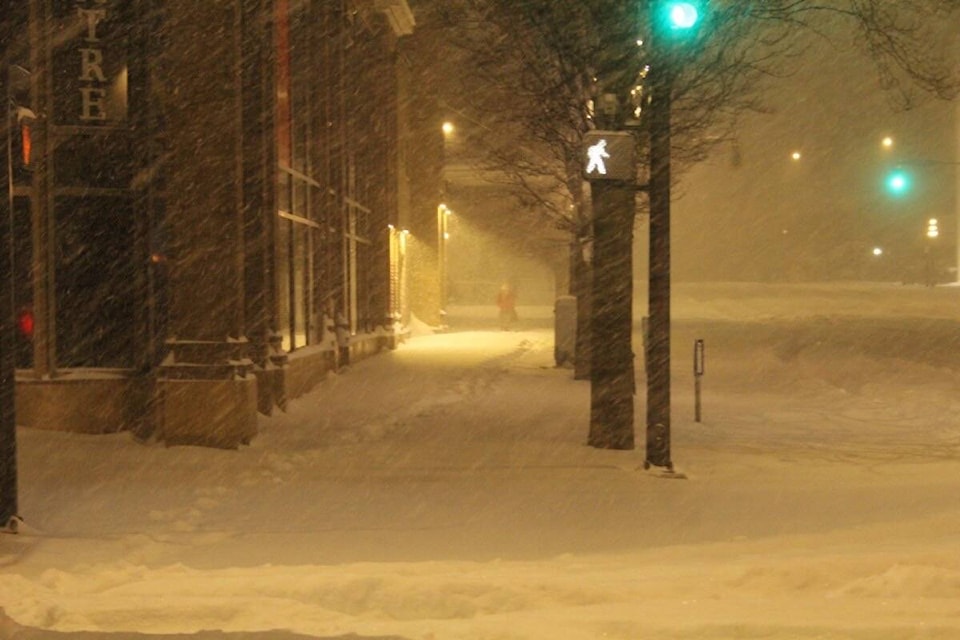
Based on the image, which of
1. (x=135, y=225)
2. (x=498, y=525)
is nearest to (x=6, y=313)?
(x=498, y=525)

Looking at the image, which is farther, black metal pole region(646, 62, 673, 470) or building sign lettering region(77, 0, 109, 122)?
building sign lettering region(77, 0, 109, 122)

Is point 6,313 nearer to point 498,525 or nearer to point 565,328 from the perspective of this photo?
point 498,525

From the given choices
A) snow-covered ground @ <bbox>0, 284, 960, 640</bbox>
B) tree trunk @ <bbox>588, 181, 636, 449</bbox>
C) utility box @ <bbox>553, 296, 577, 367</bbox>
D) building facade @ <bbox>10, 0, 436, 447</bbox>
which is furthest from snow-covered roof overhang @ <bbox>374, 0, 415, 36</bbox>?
tree trunk @ <bbox>588, 181, 636, 449</bbox>

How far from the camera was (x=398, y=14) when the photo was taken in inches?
1123

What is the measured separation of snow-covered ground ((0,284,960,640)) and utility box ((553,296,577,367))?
4.14m

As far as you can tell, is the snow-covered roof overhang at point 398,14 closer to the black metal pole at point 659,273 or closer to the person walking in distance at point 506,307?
the person walking in distance at point 506,307

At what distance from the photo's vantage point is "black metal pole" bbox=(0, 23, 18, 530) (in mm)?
8430

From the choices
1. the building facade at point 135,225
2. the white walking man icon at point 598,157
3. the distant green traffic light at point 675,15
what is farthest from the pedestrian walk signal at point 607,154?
the building facade at point 135,225

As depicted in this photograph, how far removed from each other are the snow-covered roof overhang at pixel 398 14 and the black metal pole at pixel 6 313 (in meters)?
18.7

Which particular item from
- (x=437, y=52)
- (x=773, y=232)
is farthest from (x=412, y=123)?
(x=773, y=232)

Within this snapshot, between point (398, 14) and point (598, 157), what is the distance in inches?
692

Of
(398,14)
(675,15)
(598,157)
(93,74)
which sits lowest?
(598,157)

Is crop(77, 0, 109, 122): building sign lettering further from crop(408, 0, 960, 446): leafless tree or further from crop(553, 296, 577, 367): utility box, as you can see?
crop(553, 296, 577, 367): utility box

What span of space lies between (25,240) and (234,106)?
103 inches
